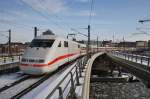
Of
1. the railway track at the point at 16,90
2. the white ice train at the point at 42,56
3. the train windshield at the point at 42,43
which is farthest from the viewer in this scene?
the train windshield at the point at 42,43

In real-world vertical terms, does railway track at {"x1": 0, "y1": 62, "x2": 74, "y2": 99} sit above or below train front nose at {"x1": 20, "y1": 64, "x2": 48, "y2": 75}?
below

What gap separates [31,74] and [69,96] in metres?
9.12

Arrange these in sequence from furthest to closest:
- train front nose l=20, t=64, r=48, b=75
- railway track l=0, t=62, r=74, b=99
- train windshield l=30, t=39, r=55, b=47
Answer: train windshield l=30, t=39, r=55, b=47, train front nose l=20, t=64, r=48, b=75, railway track l=0, t=62, r=74, b=99

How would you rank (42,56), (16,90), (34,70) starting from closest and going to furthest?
(16,90) → (34,70) → (42,56)

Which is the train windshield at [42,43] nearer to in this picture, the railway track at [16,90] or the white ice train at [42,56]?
the white ice train at [42,56]

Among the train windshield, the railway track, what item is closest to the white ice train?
the train windshield

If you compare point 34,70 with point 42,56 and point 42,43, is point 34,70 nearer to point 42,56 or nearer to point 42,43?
point 42,56

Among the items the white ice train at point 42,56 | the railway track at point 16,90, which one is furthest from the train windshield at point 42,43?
the railway track at point 16,90

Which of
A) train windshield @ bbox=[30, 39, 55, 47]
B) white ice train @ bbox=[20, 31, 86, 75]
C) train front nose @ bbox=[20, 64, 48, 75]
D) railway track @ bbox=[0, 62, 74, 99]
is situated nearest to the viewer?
railway track @ bbox=[0, 62, 74, 99]

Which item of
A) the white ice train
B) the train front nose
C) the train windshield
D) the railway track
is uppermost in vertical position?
the train windshield

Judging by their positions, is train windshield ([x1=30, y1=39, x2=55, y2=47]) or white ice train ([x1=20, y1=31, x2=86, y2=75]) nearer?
white ice train ([x1=20, y1=31, x2=86, y2=75])

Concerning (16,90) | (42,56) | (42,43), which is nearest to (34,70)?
(42,56)

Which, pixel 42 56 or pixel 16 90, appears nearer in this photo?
pixel 16 90

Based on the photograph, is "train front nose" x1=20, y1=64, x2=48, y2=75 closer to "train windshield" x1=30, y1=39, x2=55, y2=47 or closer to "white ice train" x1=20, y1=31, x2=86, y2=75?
"white ice train" x1=20, y1=31, x2=86, y2=75
